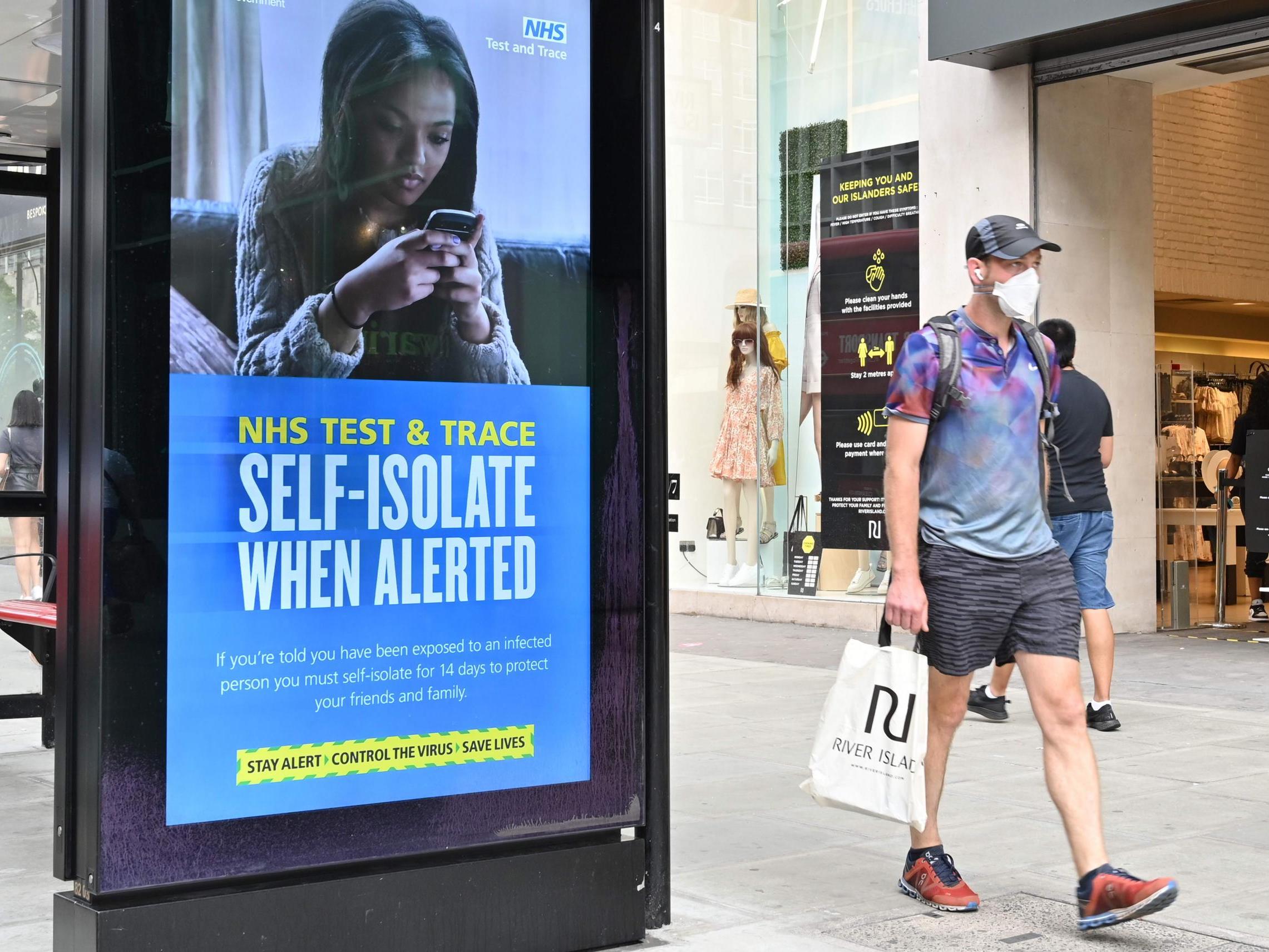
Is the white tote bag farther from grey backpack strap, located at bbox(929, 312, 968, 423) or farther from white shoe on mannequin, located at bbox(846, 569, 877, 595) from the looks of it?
white shoe on mannequin, located at bbox(846, 569, 877, 595)

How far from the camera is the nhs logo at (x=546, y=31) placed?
13.8 ft

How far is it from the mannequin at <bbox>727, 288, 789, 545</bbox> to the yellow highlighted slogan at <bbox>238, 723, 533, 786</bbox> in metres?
10.7

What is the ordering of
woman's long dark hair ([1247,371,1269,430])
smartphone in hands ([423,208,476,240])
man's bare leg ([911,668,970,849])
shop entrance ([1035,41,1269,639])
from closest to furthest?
1. smartphone in hands ([423,208,476,240])
2. man's bare leg ([911,668,970,849])
3. shop entrance ([1035,41,1269,639])
4. woman's long dark hair ([1247,371,1269,430])

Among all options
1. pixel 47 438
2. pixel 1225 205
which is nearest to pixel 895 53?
pixel 1225 205

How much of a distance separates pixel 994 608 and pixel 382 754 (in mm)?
1947

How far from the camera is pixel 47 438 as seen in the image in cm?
846

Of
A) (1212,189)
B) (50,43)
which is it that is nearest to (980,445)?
(50,43)

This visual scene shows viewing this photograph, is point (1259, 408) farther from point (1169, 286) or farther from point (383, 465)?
point (383, 465)

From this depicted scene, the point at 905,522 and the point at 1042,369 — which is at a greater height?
the point at 1042,369

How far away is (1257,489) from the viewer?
40.7 ft

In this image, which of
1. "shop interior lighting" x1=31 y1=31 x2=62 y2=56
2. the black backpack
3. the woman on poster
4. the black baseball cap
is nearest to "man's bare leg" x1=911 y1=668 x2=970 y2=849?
the black backpack

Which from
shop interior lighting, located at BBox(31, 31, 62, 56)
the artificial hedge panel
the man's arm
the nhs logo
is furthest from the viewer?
the artificial hedge panel

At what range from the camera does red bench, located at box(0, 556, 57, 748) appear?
7152mm

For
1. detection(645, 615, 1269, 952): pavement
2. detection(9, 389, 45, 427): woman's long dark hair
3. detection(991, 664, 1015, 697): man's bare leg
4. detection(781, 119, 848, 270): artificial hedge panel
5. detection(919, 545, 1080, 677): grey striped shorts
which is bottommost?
detection(645, 615, 1269, 952): pavement
